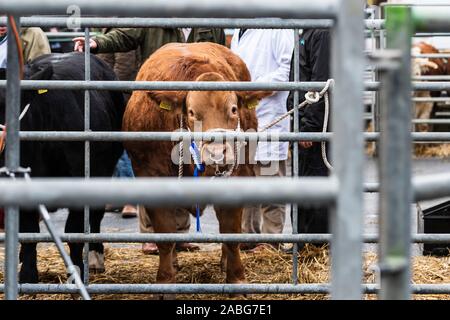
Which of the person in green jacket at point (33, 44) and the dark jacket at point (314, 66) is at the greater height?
the person in green jacket at point (33, 44)

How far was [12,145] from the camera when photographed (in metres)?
2.46

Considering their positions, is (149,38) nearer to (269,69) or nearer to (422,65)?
(269,69)

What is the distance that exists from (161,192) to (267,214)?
5864mm

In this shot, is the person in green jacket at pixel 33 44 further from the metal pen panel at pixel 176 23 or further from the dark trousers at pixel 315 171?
the metal pen panel at pixel 176 23

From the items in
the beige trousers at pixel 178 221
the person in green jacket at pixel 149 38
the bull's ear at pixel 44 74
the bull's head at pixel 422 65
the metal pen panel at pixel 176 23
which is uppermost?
the bull's head at pixel 422 65

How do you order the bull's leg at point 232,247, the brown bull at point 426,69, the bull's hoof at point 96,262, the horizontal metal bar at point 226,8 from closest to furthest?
the horizontal metal bar at point 226,8
the bull's leg at point 232,247
the bull's hoof at point 96,262
the brown bull at point 426,69

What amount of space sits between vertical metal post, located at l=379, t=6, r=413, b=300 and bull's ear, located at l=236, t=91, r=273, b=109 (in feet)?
13.6

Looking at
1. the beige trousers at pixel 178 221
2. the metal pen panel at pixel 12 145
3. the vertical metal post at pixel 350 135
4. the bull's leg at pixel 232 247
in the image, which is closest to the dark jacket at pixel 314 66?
the bull's leg at pixel 232 247

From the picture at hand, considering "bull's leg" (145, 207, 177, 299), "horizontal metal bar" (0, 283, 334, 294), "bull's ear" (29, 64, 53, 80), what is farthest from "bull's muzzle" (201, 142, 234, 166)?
"bull's ear" (29, 64, 53, 80)

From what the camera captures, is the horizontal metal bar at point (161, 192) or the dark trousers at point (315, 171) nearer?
the horizontal metal bar at point (161, 192)

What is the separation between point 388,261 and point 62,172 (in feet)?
16.5

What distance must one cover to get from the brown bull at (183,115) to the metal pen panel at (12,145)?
3.14 meters

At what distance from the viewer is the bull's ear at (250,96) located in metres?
6.00
